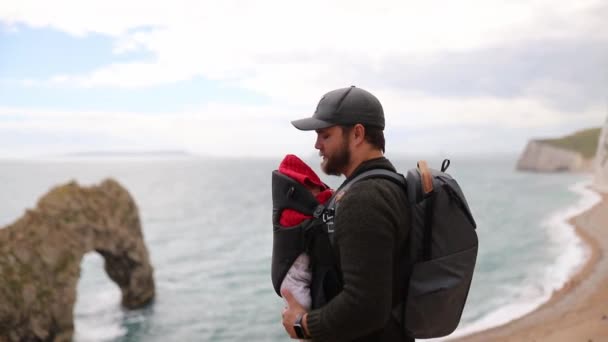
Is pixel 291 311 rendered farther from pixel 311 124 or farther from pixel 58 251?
pixel 58 251

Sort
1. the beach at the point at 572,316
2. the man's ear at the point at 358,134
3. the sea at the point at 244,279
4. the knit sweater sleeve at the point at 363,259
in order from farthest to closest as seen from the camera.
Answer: the sea at the point at 244,279, the beach at the point at 572,316, the man's ear at the point at 358,134, the knit sweater sleeve at the point at 363,259

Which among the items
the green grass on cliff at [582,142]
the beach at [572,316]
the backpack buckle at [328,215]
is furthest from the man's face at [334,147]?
the green grass on cliff at [582,142]

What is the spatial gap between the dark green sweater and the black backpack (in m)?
0.16

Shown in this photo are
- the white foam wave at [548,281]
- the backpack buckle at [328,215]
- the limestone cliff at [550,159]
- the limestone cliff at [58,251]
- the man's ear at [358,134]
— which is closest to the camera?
the backpack buckle at [328,215]

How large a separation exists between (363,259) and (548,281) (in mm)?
27102

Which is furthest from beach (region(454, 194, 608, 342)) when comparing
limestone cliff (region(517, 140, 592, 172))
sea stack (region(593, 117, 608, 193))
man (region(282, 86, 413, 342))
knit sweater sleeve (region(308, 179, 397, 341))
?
limestone cliff (region(517, 140, 592, 172))

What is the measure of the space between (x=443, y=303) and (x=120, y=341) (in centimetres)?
1999

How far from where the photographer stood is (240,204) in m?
89.4

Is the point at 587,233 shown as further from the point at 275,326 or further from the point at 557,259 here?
the point at 275,326

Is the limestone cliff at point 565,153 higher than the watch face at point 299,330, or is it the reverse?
the watch face at point 299,330

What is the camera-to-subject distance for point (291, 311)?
A: 10.3ft

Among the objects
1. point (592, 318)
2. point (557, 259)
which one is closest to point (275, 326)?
point (592, 318)

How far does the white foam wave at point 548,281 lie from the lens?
67.1ft

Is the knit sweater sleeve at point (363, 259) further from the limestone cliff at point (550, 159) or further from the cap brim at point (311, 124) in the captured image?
the limestone cliff at point (550, 159)
